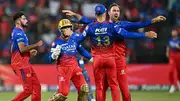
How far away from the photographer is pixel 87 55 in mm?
14625

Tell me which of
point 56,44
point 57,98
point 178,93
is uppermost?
point 56,44

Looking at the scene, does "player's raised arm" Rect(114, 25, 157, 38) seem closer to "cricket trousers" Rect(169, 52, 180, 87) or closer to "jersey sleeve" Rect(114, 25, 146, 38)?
"jersey sleeve" Rect(114, 25, 146, 38)

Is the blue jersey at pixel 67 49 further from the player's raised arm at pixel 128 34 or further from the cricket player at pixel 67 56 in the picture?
the player's raised arm at pixel 128 34

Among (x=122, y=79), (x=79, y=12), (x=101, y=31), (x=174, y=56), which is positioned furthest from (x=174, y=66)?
(x=101, y=31)

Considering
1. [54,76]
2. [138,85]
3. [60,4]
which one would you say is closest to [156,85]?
[138,85]

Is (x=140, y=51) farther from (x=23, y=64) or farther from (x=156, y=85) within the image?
(x=23, y=64)

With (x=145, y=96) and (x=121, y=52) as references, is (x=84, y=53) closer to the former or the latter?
(x=121, y=52)

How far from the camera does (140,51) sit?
2508 centimetres

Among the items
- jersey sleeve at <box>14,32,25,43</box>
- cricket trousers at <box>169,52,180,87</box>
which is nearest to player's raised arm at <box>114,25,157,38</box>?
jersey sleeve at <box>14,32,25,43</box>

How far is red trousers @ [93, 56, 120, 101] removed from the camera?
45.7ft

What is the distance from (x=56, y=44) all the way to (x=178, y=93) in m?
9.01

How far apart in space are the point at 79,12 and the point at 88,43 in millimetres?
2004

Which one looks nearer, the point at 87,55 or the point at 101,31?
the point at 101,31

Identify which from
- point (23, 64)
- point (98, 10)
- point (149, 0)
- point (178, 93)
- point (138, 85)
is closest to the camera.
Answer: point (98, 10)
